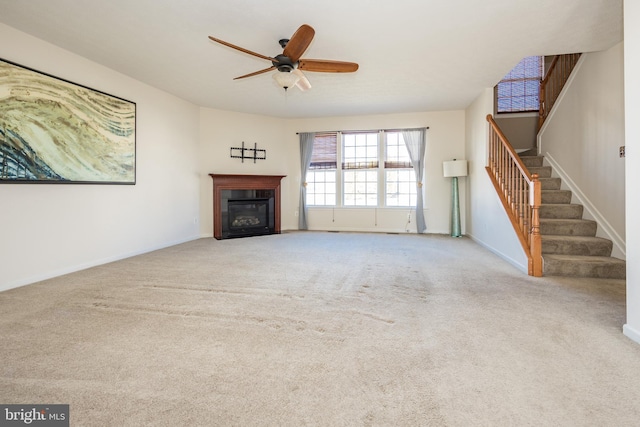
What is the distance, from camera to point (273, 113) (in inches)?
280

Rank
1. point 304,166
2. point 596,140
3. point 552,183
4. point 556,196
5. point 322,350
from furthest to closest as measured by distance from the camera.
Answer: point 304,166 → point 552,183 → point 556,196 → point 596,140 → point 322,350

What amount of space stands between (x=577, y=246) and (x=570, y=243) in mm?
86

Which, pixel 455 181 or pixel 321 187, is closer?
pixel 455 181

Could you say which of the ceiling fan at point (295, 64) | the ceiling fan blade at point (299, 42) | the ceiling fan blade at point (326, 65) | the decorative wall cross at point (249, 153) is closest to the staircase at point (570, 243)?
Result: the ceiling fan blade at point (326, 65)

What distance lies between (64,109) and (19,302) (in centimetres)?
234

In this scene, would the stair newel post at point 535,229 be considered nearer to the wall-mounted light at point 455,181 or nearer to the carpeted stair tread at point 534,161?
the carpeted stair tread at point 534,161

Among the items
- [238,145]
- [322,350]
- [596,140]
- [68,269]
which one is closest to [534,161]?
[596,140]

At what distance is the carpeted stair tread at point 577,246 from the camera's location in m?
3.83

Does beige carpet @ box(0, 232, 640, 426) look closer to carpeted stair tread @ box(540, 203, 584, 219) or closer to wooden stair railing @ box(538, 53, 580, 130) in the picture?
carpeted stair tread @ box(540, 203, 584, 219)

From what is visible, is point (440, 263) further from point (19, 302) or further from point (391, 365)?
point (19, 302)

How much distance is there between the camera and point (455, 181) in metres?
6.81

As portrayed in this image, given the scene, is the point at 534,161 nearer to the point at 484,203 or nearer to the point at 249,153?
the point at 484,203

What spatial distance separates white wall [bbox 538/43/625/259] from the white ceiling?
48 cm

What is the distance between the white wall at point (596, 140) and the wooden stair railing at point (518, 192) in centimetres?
83
